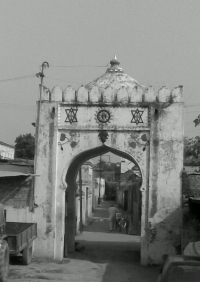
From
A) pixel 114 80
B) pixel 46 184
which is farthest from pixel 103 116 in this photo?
pixel 114 80

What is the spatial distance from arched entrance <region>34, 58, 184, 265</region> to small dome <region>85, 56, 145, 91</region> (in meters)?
2.14

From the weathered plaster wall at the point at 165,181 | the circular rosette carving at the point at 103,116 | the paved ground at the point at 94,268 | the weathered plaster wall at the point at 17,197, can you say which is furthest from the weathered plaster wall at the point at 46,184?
the weathered plaster wall at the point at 165,181

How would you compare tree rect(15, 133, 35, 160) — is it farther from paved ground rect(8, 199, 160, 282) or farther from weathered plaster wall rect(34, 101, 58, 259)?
weathered plaster wall rect(34, 101, 58, 259)

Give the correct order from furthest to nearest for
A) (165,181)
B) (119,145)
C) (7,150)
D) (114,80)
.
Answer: (7,150) → (114,80) → (119,145) → (165,181)

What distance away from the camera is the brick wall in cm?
1386

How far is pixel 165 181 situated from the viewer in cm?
1343

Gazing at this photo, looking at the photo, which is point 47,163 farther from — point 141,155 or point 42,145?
point 141,155

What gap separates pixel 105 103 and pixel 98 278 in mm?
5141

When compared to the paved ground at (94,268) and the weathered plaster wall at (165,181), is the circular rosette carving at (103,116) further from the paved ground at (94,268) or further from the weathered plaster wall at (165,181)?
the paved ground at (94,268)

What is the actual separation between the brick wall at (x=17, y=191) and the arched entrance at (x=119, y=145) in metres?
0.27

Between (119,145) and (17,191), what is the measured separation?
134 inches

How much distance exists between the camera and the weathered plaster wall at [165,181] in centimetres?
1328

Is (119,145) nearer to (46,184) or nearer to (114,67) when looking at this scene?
(46,184)

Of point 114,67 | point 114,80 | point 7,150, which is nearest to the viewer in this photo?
point 114,80
